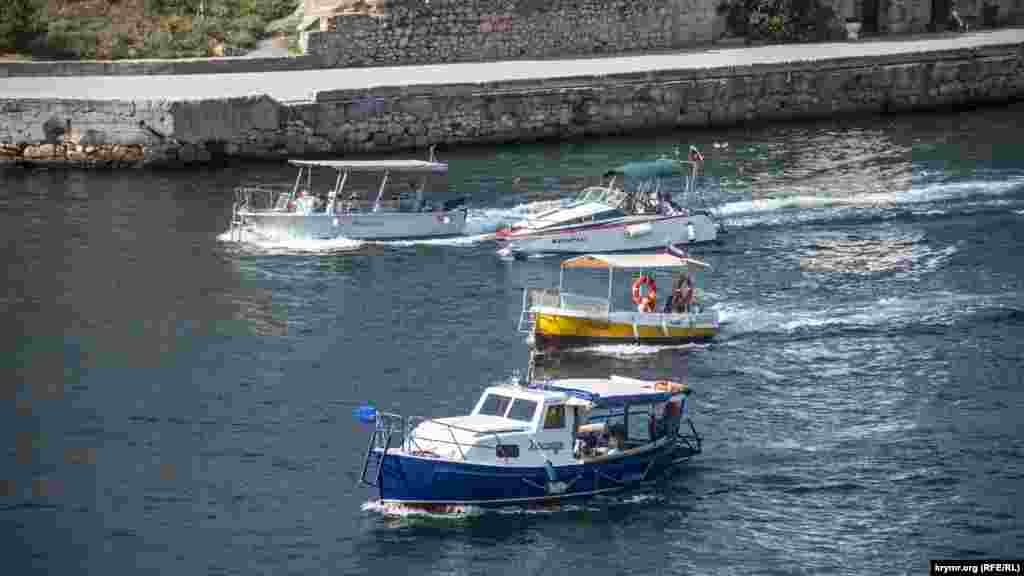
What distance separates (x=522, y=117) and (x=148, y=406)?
3019cm

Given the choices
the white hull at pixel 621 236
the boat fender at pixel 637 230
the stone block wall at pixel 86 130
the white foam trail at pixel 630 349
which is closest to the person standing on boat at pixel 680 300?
the white foam trail at pixel 630 349

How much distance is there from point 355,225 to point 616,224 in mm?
7628

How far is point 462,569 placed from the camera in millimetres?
34438

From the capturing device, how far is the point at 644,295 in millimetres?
48344

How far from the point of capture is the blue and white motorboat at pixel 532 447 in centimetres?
3656

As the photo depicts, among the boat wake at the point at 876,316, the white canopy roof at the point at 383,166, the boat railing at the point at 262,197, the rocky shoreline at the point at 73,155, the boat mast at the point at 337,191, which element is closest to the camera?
the boat wake at the point at 876,316

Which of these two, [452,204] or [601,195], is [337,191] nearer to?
[452,204]

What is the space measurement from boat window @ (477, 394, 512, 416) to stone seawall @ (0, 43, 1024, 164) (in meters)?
29.8

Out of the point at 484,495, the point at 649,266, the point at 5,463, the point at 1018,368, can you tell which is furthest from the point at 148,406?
the point at 1018,368

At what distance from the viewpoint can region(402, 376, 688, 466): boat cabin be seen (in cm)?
3694

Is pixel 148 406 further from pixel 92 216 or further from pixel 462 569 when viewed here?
pixel 92 216

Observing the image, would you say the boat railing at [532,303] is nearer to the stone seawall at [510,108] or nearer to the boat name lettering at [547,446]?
the boat name lettering at [547,446]

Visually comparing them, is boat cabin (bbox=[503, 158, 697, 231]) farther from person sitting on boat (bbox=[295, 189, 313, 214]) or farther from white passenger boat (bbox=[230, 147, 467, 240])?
person sitting on boat (bbox=[295, 189, 313, 214])

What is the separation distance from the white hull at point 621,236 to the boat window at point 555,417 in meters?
17.5
